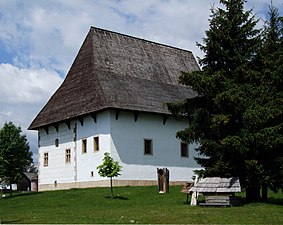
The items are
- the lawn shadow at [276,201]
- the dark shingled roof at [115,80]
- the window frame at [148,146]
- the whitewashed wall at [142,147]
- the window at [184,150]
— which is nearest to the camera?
the lawn shadow at [276,201]

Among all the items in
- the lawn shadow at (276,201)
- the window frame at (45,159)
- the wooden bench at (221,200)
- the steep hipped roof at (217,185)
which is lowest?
the lawn shadow at (276,201)

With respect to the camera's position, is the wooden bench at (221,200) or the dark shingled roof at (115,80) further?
the dark shingled roof at (115,80)

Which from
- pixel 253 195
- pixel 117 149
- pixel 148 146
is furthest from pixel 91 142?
pixel 253 195

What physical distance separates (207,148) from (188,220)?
6.45m

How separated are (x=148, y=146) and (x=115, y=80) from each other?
5.55m

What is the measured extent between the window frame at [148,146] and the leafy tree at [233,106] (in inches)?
548

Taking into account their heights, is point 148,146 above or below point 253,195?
above

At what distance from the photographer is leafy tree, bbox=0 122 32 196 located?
36.9 m

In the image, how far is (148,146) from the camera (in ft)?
124

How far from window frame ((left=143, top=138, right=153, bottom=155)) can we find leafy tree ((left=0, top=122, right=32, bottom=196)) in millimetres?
9593

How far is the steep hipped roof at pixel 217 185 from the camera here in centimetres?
2066

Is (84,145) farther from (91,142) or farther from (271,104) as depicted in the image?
(271,104)

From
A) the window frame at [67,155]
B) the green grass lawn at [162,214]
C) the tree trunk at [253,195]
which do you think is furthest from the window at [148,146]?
the tree trunk at [253,195]

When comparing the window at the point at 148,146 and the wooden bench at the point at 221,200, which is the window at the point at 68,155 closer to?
the window at the point at 148,146
